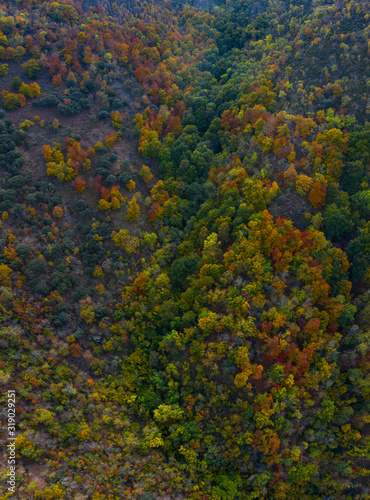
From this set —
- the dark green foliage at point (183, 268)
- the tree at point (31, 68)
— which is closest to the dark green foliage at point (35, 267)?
the dark green foliage at point (183, 268)

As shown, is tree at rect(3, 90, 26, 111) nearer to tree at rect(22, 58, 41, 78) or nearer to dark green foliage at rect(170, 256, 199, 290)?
tree at rect(22, 58, 41, 78)

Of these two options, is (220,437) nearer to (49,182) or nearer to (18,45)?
(49,182)

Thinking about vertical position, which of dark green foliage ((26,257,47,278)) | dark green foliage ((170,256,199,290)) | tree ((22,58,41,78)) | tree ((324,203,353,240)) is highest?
tree ((324,203,353,240))

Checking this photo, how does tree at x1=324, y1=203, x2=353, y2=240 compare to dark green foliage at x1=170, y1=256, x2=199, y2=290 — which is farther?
dark green foliage at x1=170, y1=256, x2=199, y2=290

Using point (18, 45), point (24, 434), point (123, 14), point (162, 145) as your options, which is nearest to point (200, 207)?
point (162, 145)

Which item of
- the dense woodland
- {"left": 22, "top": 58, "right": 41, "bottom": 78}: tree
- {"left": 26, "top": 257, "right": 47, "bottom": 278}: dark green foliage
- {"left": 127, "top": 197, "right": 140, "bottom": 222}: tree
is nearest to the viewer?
the dense woodland

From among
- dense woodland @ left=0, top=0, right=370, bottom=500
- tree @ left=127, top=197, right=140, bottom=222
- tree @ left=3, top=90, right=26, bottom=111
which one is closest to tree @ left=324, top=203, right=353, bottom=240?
dense woodland @ left=0, top=0, right=370, bottom=500

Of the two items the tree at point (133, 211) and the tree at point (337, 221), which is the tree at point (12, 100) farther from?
the tree at point (337, 221)

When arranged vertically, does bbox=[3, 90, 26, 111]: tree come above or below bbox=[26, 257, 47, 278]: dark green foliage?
→ above
